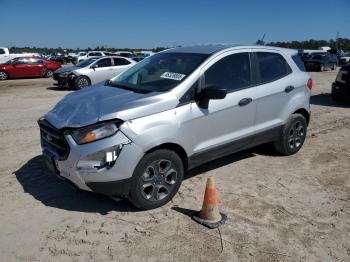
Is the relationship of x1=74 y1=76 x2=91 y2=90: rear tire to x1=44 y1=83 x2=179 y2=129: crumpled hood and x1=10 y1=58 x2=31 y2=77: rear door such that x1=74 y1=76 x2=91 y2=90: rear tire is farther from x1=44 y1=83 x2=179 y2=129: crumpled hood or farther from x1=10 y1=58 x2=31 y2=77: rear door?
x1=44 y1=83 x2=179 y2=129: crumpled hood

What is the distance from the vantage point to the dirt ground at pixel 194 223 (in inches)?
131

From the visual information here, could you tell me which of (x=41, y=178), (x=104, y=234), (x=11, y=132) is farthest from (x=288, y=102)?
(x=11, y=132)

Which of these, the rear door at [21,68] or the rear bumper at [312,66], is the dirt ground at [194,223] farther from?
the rear bumper at [312,66]

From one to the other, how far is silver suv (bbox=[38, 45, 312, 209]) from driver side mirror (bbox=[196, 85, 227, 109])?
0.01 meters

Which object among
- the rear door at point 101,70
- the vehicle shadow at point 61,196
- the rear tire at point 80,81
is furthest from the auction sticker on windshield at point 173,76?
the rear door at point 101,70

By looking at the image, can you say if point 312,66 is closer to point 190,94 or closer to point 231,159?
point 231,159

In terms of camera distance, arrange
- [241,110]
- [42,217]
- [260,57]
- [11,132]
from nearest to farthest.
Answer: [42,217] < [241,110] < [260,57] < [11,132]

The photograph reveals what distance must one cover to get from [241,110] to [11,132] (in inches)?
204

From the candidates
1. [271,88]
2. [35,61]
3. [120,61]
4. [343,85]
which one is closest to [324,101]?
[343,85]

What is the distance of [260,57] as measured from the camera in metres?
5.21

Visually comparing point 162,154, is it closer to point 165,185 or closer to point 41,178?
point 165,185

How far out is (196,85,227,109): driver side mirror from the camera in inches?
161

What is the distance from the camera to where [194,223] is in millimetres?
3820

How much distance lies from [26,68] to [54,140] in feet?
68.0
